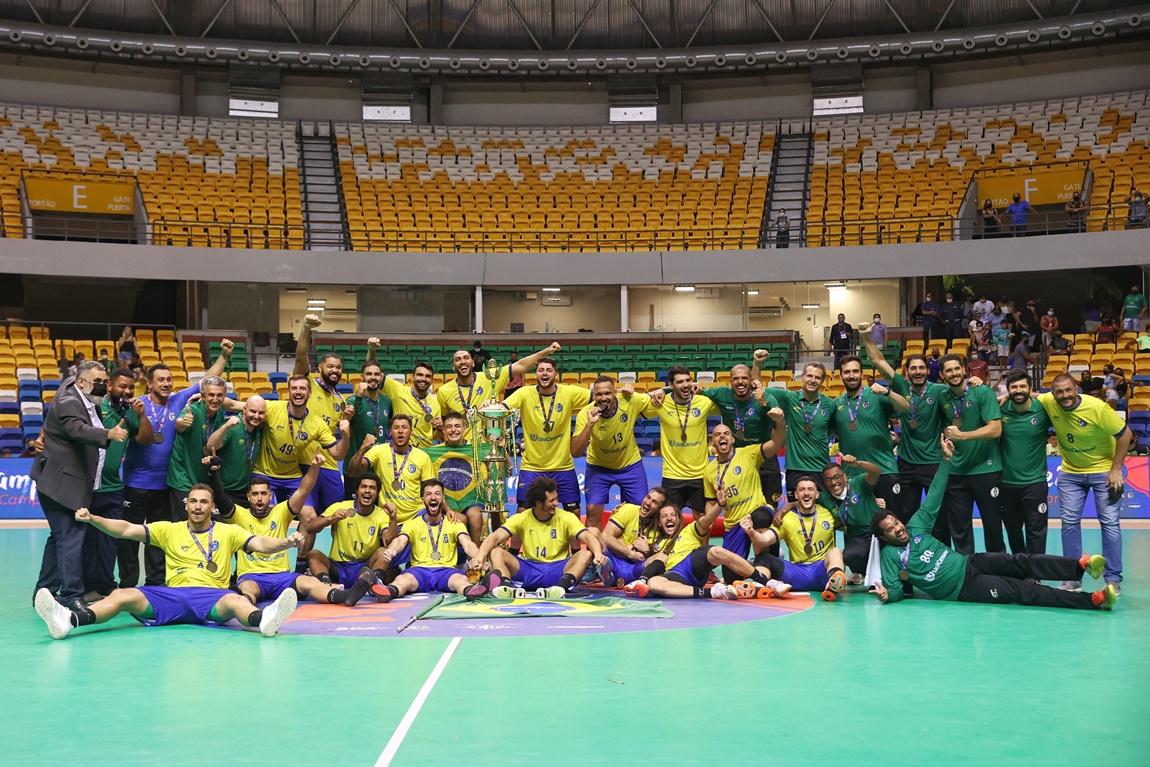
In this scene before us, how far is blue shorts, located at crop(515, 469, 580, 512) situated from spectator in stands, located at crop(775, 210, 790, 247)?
19701 mm

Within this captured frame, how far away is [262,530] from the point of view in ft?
33.7

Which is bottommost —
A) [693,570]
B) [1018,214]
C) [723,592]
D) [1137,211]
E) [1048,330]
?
[723,592]

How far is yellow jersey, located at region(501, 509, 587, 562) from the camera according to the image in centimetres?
1088

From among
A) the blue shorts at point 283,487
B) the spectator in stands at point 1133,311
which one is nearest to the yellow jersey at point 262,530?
the blue shorts at point 283,487

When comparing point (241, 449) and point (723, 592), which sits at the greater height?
point (241, 449)

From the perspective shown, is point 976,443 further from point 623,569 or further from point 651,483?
point 651,483

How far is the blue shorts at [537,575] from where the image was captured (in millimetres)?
10719

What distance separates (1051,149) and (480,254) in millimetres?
16660

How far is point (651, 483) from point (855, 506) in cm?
768

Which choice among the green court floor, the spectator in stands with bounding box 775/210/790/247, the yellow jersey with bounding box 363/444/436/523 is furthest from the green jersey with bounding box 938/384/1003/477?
the spectator in stands with bounding box 775/210/790/247

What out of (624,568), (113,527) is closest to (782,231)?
(624,568)

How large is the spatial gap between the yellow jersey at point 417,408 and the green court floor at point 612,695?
12.7ft

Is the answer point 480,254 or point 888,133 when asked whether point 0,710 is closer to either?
point 480,254

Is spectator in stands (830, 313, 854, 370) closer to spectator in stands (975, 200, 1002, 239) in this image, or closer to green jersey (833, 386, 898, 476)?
spectator in stands (975, 200, 1002, 239)
